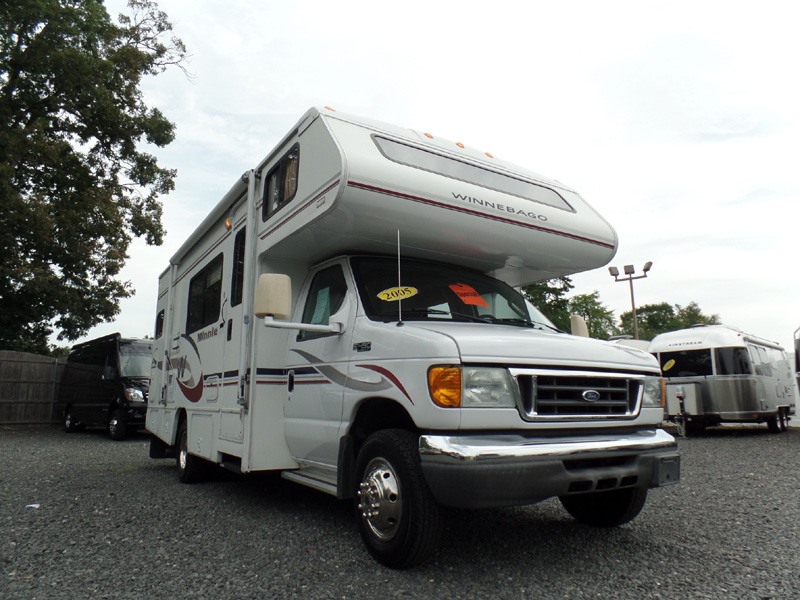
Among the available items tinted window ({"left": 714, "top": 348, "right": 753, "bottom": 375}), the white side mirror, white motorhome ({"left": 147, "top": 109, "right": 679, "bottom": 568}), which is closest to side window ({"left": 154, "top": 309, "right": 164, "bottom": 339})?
white motorhome ({"left": 147, "top": 109, "right": 679, "bottom": 568})

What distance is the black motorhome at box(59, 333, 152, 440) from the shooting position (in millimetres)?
13047

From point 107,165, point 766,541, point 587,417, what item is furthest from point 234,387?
point 107,165

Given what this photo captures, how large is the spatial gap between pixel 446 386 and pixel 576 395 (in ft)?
2.83

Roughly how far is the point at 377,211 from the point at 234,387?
7.55 feet

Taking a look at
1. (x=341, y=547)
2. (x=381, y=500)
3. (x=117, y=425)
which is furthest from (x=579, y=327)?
(x=117, y=425)

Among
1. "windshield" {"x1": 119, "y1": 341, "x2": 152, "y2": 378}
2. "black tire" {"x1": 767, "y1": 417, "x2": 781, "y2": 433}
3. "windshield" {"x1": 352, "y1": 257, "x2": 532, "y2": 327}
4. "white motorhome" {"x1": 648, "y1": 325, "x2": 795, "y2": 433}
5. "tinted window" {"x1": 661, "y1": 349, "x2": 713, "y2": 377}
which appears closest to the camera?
"windshield" {"x1": 352, "y1": 257, "x2": 532, "y2": 327}

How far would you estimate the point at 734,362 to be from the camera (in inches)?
503

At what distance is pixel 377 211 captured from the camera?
13.7 ft

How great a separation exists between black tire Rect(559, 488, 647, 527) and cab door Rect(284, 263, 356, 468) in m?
1.91

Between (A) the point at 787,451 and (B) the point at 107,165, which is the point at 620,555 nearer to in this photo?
(A) the point at 787,451

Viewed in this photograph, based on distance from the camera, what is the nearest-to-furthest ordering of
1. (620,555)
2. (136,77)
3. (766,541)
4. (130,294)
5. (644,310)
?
(620,555) < (766,541) < (136,77) < (130,294) < (644,310)

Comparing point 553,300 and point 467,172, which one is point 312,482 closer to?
point 467,172

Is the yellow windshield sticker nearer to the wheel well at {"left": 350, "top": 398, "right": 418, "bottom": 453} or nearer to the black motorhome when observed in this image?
the wheel well at {"left": 350, "top": 398, "right": 418, "bottom": 453}

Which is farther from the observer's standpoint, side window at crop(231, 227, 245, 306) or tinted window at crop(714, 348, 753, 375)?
tinted window at crop(714, 348, 753, 375)
